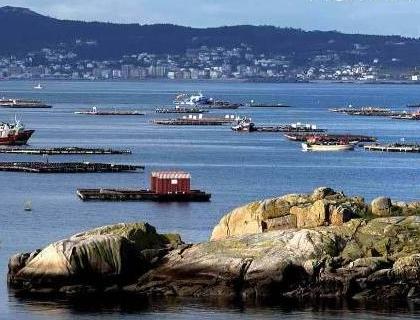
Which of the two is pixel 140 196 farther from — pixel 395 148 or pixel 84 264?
pixel 395 148

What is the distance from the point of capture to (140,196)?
77.4 metres

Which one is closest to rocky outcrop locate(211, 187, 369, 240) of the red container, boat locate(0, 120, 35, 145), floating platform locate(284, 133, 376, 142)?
the red container

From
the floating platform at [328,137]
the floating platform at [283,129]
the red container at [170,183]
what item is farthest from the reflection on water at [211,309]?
the floating platform at [283,129]

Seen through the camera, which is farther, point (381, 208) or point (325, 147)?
point (325, 147)

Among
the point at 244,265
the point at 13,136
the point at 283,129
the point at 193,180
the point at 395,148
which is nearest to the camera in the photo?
the point at 244,265

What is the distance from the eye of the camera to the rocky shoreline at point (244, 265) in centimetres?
4438

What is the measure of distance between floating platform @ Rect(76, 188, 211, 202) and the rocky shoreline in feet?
97.6

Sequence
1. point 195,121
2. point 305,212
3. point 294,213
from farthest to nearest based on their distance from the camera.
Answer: point 195,121
point 294,213
point 305,212

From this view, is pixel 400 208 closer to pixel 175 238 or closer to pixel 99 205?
pixel 175 238

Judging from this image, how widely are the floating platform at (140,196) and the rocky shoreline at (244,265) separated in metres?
29.8

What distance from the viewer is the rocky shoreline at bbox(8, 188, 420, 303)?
44375mm

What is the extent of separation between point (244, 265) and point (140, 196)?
33.0 metres

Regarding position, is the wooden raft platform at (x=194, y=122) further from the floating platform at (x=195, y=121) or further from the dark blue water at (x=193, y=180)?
the dark blue water at (x=193, y=180)

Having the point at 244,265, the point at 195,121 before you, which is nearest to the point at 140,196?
the point at 244,265
